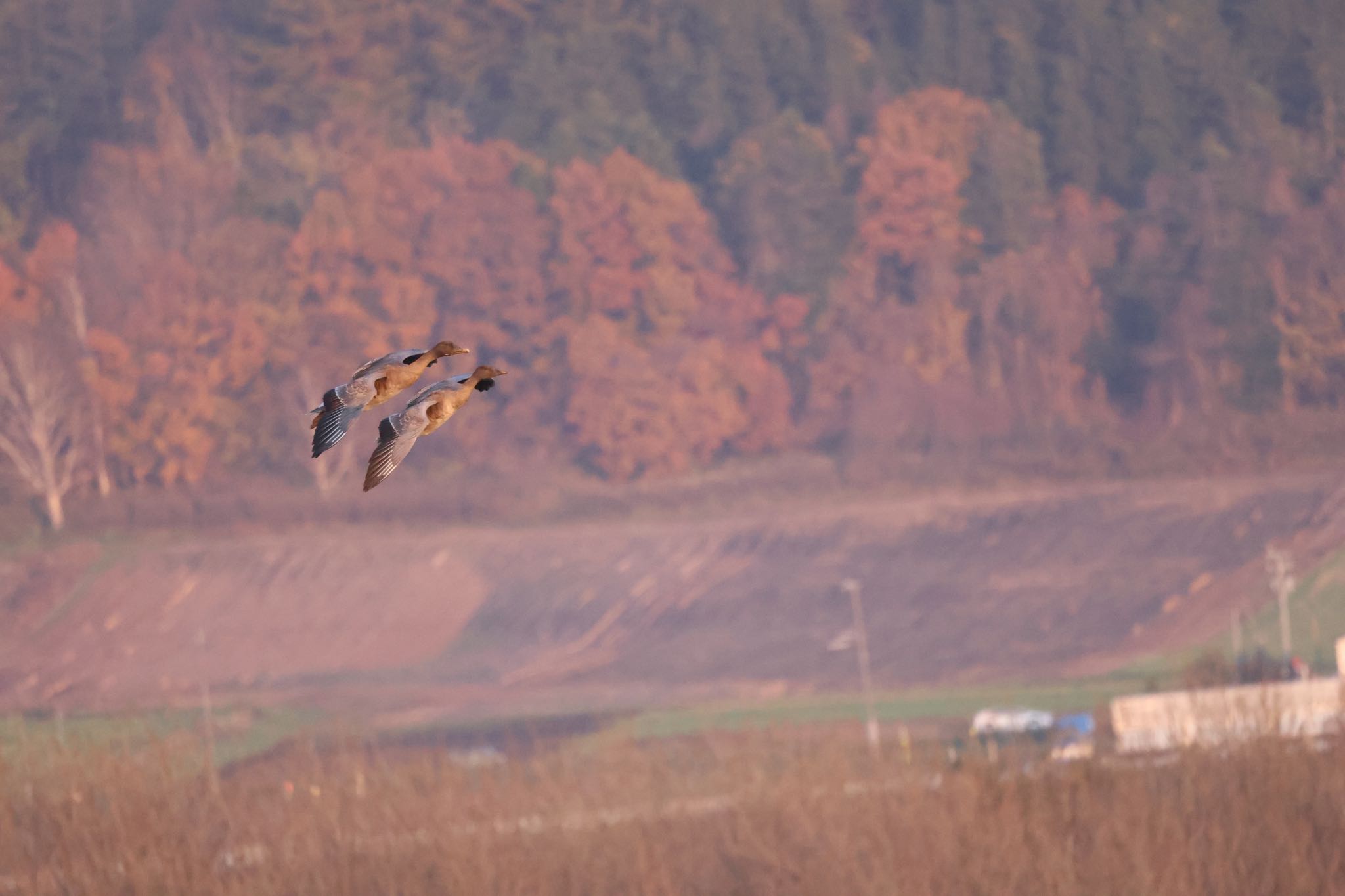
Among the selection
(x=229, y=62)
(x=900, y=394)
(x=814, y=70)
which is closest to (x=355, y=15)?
(x=229, y=62)

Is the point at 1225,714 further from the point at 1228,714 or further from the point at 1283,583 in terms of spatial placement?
the point at 1283,583

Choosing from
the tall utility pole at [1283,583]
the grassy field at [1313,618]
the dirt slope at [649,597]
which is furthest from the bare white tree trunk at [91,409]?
the grassy field at [1313,618]

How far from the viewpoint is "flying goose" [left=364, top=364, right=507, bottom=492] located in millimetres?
4691

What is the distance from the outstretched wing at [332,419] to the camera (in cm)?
471

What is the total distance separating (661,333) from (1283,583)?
2912cm

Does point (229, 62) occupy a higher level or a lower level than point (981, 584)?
higher

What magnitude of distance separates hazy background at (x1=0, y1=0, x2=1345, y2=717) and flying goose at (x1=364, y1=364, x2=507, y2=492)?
47.3 metres

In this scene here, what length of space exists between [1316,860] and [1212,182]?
57303mm

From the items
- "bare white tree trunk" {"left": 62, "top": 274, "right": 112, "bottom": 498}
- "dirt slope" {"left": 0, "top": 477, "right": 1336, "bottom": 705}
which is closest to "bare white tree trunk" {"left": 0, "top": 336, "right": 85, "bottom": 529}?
"bare white tree trunk" {"left": 62, "top": 274, "right": 112, "bottom": 498}

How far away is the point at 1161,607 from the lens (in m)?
55.4

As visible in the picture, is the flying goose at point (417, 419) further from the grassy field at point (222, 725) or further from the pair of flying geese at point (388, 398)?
the grassy field at point (222, 725)

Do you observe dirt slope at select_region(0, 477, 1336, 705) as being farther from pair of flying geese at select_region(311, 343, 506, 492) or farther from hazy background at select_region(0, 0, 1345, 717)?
pair of flying geese at select_region(311, 343, 506, 492)

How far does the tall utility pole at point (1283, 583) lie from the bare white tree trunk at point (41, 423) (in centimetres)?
3894

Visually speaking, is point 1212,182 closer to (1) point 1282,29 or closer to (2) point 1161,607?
(1) point 1282,29
